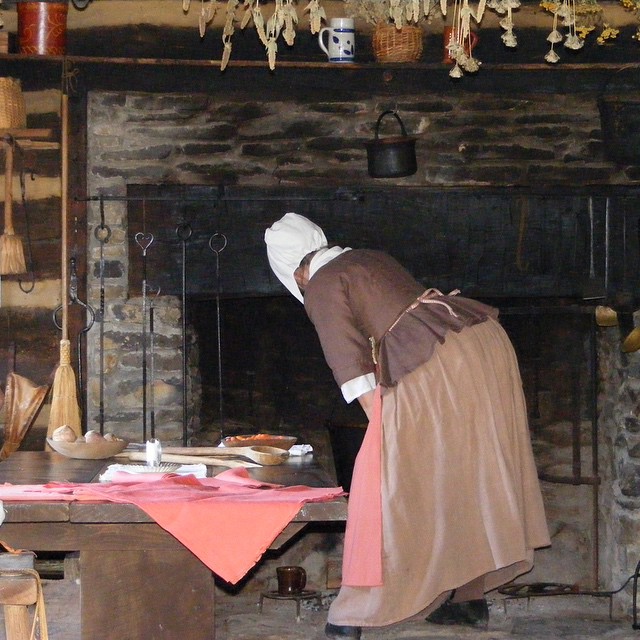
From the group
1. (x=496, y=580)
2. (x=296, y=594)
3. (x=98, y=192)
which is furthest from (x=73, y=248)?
(x=496, y=580)

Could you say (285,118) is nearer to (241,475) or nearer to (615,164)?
(615,164)

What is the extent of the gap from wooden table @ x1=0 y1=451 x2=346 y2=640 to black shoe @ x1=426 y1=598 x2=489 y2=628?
1.53 m

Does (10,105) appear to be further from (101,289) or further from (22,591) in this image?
(22,591)

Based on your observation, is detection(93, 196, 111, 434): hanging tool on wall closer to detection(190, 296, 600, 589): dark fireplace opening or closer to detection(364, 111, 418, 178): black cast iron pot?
detection(190, 296, 600, 589): dark fireplace opening

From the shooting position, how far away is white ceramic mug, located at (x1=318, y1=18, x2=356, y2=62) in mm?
4758

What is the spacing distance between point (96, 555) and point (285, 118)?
9.25 feet

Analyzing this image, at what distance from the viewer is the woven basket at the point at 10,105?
15.2 ft

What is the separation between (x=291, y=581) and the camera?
466 centimetres

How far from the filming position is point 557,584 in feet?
16.4

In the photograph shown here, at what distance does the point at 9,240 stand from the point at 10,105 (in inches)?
22.0

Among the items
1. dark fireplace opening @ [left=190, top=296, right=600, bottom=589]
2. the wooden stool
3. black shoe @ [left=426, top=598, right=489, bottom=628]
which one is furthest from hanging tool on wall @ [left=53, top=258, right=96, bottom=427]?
the wooden stool

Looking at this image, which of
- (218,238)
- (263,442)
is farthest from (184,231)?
(263,442)

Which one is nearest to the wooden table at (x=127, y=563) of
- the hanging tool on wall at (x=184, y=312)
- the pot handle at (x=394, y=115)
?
the hanging tool on wall at (x=184, y=312)

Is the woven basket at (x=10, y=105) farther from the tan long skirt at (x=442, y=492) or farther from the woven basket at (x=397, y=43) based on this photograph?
the tan long skirt at (x=442, y=492)
